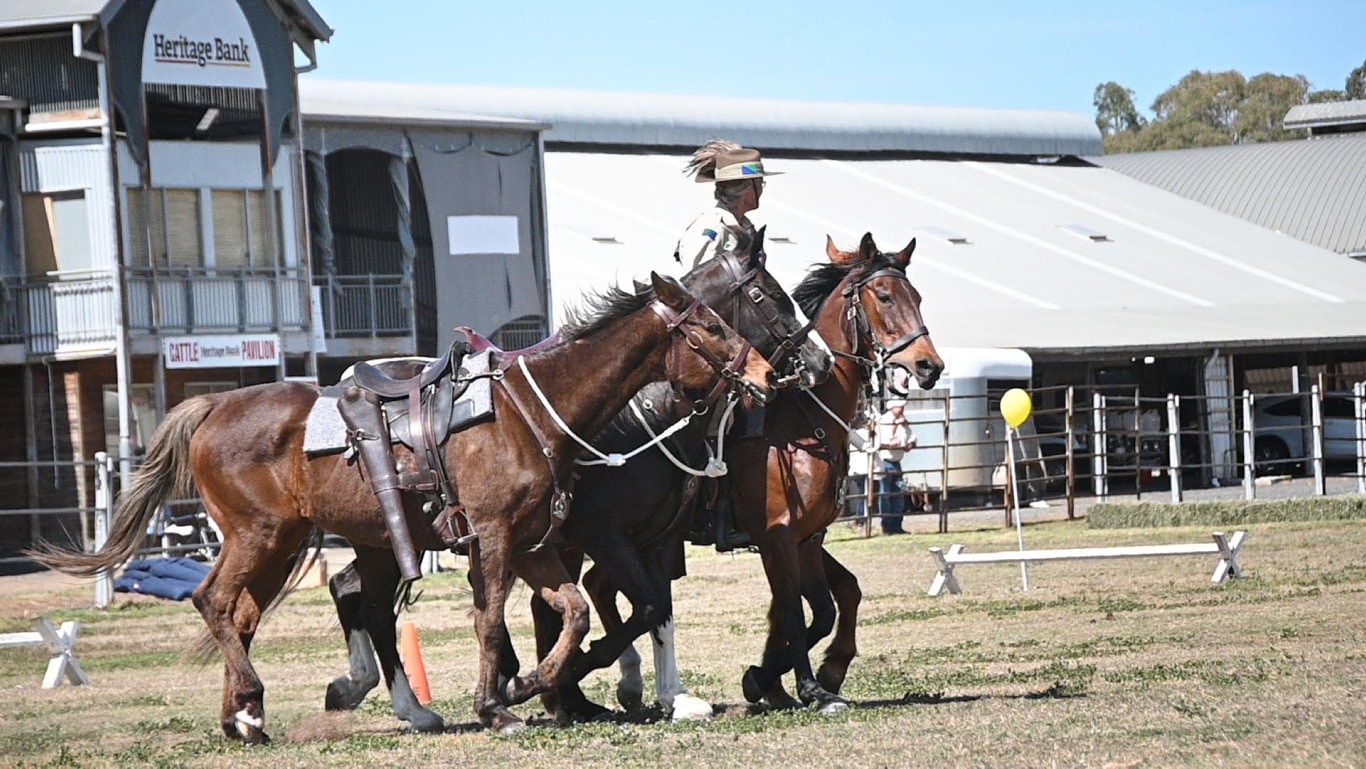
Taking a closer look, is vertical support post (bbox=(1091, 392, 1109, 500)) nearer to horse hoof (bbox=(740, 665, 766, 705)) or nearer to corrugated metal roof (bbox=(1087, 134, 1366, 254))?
horse hoof (bbox=(740, 665, 766, 705))

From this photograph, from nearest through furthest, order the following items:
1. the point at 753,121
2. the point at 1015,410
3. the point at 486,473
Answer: the point at 486,473 → the point at 1015,410 → the point at 753,121

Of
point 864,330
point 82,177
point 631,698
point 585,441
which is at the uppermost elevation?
point 82,177

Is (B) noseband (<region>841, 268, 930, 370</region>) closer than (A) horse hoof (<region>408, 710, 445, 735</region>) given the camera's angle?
No

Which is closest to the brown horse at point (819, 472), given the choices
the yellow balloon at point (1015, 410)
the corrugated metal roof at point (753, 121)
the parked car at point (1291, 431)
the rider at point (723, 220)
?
the rider at point (723, 220)

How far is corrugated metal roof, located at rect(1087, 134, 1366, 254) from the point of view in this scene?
180ft

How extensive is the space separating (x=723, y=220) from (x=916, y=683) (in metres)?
2.86

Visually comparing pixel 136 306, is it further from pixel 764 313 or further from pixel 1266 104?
pixel 1266 104

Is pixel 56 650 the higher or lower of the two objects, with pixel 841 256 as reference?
lower

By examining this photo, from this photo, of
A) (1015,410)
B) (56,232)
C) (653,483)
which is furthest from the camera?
(56,232)

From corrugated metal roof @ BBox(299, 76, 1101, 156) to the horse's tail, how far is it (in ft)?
101

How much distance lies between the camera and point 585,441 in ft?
30.3

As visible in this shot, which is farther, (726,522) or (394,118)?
(394,118)

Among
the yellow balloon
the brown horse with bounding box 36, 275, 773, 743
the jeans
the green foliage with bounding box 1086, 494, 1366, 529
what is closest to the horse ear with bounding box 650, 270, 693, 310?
the brown horse with bounding box 36, 275, 773, 743

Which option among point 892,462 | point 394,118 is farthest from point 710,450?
point 394,118
